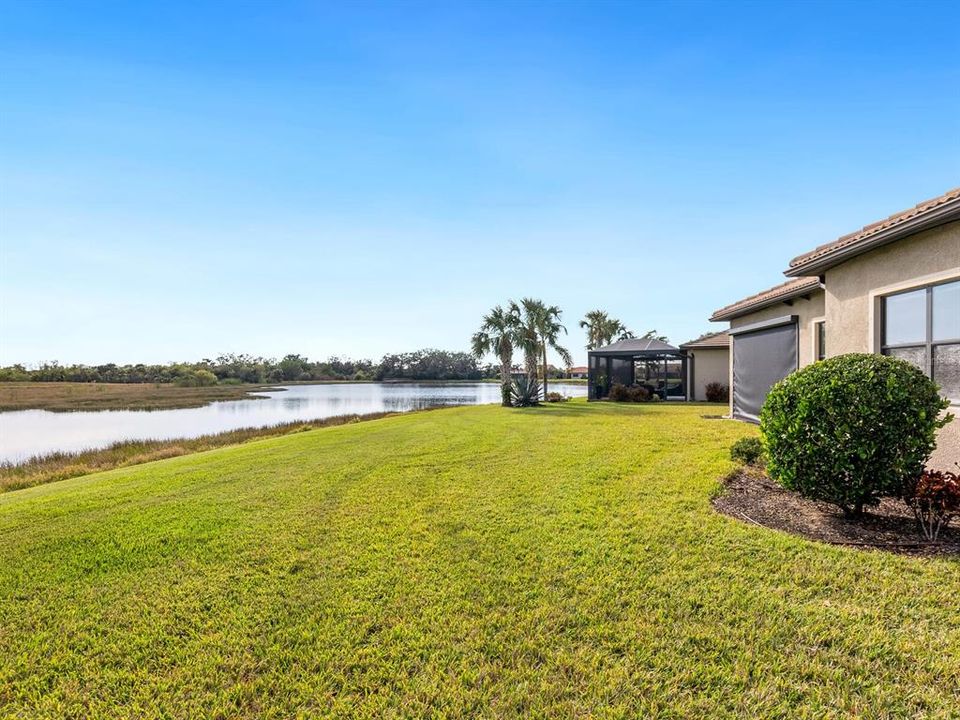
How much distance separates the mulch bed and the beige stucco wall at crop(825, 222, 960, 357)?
8.81 feet

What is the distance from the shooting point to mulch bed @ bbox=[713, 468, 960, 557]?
3.84 meters

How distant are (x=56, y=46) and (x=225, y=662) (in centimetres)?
1316

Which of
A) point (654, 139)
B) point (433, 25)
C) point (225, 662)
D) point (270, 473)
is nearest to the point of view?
point (225, 662)

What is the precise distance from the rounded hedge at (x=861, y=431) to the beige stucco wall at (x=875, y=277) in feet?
6.21

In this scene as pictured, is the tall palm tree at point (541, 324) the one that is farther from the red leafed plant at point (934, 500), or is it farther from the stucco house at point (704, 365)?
the red leafed plant at point (934, 500)

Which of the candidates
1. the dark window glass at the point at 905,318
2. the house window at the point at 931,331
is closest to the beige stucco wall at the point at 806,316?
the dark window glass at the point at 905,318

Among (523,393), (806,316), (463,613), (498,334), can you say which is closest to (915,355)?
(806,316)

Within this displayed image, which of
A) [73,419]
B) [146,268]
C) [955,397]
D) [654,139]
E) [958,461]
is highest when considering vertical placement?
[654,139]

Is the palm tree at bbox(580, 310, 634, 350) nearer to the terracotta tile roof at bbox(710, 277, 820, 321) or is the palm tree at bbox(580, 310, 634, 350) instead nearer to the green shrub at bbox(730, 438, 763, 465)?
the terracotta tile roof at bbox(710, 277, 820, 321)

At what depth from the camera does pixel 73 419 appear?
26.1 metres

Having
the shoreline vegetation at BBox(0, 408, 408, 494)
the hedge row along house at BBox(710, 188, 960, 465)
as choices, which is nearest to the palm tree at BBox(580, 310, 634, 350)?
the shoreline vegetation at BBox(0, 408, 408, 494)

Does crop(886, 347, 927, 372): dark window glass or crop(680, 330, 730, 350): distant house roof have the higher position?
crop(680, 330, 730, 350): distant house roof

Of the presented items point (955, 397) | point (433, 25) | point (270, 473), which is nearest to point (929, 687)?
point (955, 397)

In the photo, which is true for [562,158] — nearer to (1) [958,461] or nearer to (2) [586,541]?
(1) [958,461]
